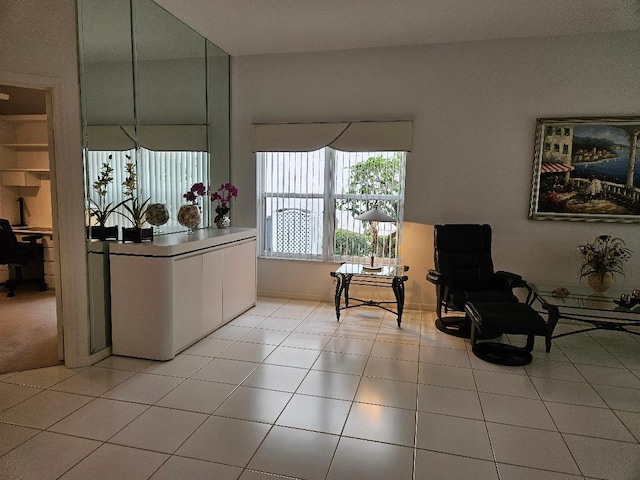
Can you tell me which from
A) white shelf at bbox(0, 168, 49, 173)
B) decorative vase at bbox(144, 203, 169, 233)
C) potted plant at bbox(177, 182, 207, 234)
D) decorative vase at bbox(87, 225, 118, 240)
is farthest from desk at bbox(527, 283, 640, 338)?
white shelf at bbox(0, 168, 49, 173)

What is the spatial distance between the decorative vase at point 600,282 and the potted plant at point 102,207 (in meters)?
4.41

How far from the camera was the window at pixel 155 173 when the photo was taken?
3.39 m

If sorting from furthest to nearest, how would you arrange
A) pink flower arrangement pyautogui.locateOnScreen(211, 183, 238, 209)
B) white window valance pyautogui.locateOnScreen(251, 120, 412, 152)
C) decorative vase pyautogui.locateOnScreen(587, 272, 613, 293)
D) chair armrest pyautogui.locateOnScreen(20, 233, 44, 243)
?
chair armrest pyautogui.locateOnScreen(20, 233, 44, 243), white window valance pyautogui.locateOnScreen(251, 120, 412, 152), pink flower arrangement pyautogui.locateOnScreen(211, 183, 238, 209), decorative vase pyautogui.locateOnScreen(587, 272, 613, 293)

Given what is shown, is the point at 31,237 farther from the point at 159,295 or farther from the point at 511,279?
the point at 511,279

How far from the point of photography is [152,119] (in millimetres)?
3975

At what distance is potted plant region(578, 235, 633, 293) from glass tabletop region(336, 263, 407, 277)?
5.90 feet

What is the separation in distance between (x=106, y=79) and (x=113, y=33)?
41cm

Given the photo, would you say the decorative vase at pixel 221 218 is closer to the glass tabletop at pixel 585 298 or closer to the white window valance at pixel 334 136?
the white window valance at pixel 334 136

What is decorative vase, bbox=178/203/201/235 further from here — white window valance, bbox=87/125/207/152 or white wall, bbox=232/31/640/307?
white wall, bbox=232/31/640/307

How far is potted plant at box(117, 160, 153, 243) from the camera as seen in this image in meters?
3.56

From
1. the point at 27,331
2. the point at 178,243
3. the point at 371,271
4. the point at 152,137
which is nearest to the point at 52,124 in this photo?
the point at 152,137

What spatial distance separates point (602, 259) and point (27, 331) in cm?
552

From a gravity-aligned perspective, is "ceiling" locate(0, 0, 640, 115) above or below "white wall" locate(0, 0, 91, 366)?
above

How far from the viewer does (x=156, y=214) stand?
387 cm
